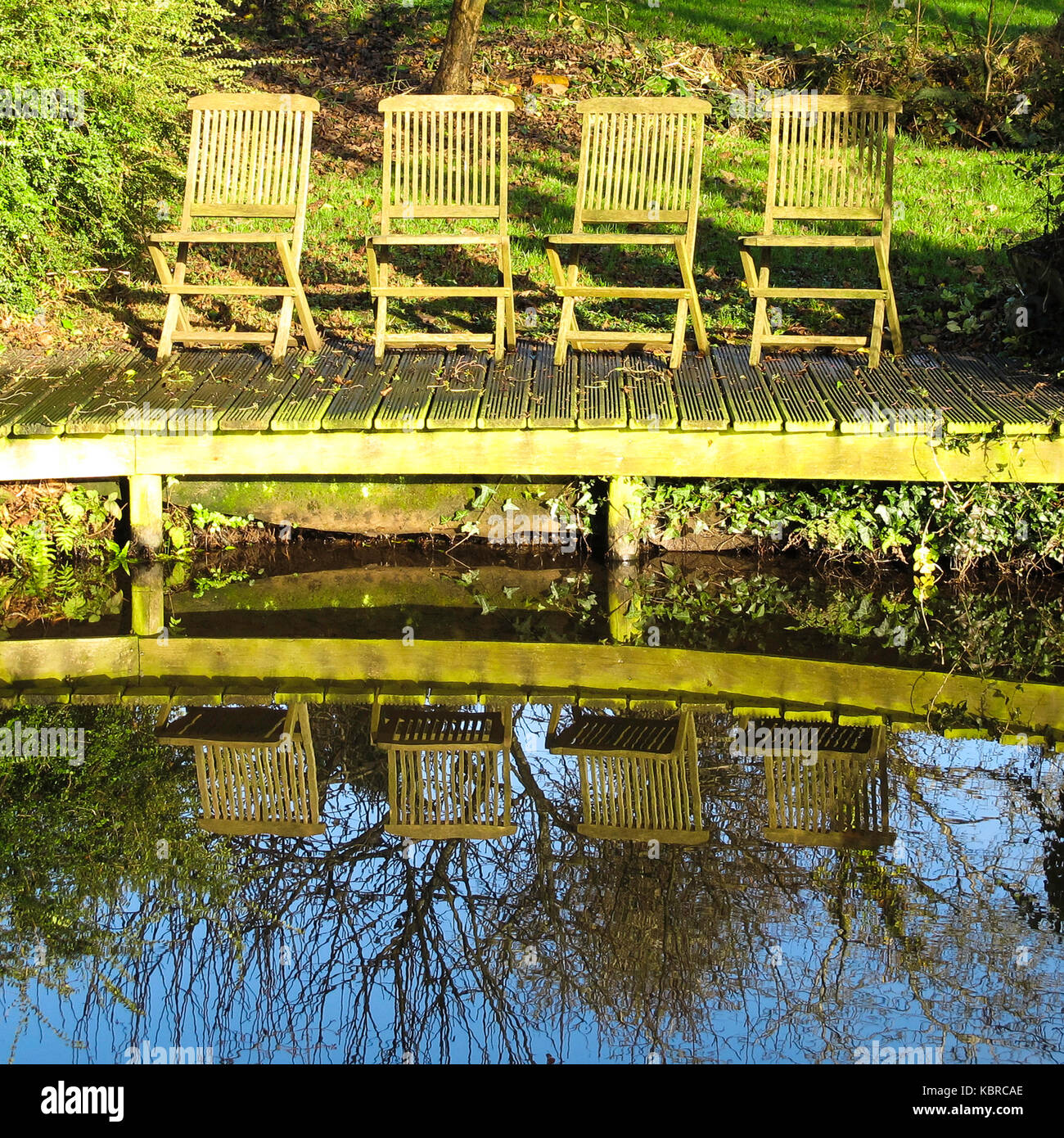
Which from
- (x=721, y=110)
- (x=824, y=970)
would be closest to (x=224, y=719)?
(x=824, y=970)

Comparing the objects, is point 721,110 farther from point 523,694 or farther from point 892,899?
point 892,899

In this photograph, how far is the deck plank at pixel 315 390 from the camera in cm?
649

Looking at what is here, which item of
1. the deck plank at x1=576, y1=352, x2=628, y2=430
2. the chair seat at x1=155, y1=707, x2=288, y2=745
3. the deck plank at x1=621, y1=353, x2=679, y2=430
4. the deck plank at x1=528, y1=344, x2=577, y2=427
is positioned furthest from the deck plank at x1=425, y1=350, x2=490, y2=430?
the chair seat at x1=155, y1=707, x2=288, y2=745

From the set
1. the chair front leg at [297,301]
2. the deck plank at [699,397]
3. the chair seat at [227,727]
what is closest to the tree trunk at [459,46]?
the chair front leg at [297,301]

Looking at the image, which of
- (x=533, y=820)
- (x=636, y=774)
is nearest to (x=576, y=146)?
(x=636, y=774)

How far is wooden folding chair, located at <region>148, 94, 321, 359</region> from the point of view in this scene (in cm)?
712

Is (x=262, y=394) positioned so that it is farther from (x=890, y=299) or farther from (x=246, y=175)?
(x=890, y=299)

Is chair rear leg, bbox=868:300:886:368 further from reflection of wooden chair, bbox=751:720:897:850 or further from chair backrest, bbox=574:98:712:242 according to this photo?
reflection of wooden chair, bbox=751:720:897:850

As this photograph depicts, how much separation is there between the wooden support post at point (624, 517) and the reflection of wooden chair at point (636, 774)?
1.73m

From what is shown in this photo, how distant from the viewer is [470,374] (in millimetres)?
7078

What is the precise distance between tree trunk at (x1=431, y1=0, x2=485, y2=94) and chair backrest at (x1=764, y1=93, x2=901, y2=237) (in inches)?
155

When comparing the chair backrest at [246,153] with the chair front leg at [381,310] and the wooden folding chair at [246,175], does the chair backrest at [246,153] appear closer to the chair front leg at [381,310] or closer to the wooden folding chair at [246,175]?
the wooden folding chair at [246,175]

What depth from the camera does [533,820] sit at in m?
4.45

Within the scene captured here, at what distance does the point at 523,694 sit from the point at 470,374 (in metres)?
2.29
